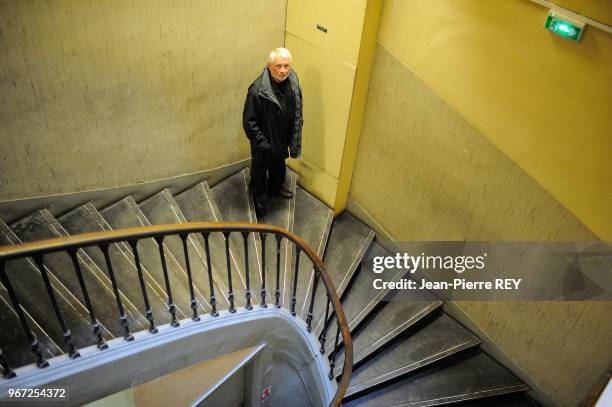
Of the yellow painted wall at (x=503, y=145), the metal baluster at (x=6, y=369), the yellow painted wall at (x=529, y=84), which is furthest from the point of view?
the yellow painted wall at (x=503, y=145)

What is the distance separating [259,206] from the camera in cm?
505

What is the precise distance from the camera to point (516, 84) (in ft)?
12.0

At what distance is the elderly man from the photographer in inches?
169

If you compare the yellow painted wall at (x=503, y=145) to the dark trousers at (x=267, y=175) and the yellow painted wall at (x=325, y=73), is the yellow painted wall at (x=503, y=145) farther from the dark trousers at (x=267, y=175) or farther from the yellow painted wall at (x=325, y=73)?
the dark trousers at (x=267, y=175)

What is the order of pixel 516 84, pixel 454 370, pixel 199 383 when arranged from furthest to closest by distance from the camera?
pixel 199 383 < pixel 454 370 < pixel 516 84

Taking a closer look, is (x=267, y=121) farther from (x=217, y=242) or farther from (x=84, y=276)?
(x=84, y=276)

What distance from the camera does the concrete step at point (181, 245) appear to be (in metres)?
4.30

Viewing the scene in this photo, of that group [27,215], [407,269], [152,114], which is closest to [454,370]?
[407,269]

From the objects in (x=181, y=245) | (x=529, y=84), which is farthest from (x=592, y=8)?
(x=181, y=245)

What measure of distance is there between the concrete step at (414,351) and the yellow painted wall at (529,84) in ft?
5.62

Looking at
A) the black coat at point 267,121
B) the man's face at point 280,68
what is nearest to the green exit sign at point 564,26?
the man's face at point 280,68

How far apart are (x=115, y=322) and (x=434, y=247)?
2844mm

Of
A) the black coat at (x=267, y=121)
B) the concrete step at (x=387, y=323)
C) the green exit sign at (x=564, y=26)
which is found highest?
the green exit sign at (x=564, y=26)

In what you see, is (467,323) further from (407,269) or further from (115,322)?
(115,322)
